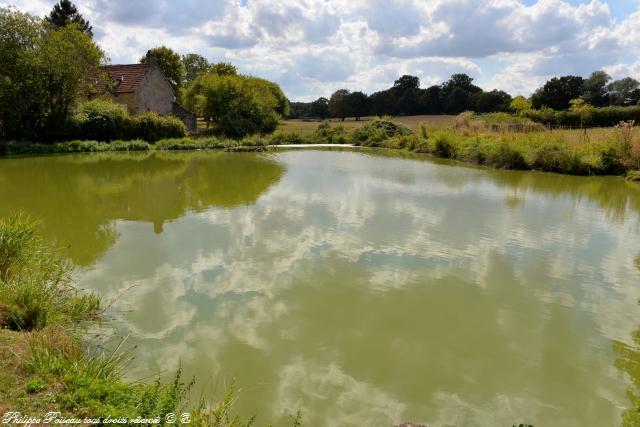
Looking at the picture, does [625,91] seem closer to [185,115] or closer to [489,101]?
[489,101]

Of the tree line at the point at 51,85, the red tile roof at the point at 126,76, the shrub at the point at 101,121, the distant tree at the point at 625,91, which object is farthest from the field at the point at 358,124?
the distant tree at the point at 625,91

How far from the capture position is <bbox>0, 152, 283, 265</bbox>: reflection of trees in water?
959 centimetres

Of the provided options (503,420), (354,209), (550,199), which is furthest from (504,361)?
(550,199)

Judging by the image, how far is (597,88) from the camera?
5659 cm

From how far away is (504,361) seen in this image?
4715 millimetres

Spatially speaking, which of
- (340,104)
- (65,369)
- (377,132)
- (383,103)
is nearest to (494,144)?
(377,132)

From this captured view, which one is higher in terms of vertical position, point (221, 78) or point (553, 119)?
point (221, 78)

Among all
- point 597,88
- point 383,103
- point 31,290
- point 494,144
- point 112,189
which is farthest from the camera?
point 383,103

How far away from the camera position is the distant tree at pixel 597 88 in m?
55.0

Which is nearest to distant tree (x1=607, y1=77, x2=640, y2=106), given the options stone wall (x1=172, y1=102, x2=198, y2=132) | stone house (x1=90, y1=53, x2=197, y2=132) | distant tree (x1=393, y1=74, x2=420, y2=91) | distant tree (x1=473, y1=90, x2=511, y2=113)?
distant tree (x1=473, y1=90, x2=511, y2=113)

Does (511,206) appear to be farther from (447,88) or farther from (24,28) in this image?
(447,88)

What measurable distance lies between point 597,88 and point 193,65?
52.8 m

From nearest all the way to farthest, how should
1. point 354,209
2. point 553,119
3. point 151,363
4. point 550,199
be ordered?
1. point 151,363
2. point 354,209
3. point 550,199
4. point 553,119

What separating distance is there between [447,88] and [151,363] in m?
71.3
